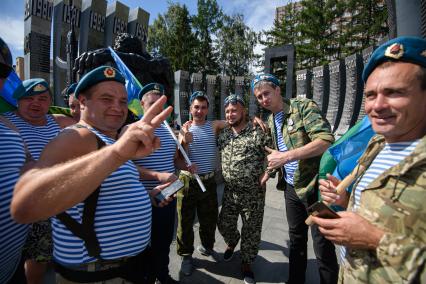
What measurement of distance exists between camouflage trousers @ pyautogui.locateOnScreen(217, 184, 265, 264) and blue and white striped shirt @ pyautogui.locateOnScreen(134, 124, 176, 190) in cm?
88

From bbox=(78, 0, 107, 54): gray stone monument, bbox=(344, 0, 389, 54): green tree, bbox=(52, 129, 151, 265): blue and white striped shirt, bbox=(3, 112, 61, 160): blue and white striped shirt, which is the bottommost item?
bbox=(52, 129, 151, 265): blue and white striped shirt

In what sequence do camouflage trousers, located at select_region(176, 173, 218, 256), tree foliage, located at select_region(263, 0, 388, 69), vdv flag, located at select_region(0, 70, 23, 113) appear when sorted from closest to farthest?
vdv flag, located at select_region(0, 70, 23, 113) < camouflage trousers, located at select_region(176, 173, 218, 256) < tree foliage, located at select_region(263, 0, 388, 69)

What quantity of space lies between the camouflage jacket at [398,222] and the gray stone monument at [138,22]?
44.9ft

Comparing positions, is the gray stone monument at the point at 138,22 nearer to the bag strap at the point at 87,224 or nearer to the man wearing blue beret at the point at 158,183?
the man wearing blue beret at the point at 158,183

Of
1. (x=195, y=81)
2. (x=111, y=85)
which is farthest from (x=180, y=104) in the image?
(x=111, y=85)

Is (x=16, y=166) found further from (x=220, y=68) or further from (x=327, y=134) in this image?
(x=220, y=68)

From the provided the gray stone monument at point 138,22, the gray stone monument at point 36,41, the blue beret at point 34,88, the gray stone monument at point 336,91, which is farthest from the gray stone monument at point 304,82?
the blue beret at point 34,88

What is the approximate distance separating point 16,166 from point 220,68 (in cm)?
3380

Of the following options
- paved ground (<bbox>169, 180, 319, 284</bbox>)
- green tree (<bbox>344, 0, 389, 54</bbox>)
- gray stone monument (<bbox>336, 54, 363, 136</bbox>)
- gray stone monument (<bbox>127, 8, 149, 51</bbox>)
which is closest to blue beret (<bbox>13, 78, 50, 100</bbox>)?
paved ground (<bbox>169, 180, 319, 284</bbox>)

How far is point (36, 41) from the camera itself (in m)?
9.04

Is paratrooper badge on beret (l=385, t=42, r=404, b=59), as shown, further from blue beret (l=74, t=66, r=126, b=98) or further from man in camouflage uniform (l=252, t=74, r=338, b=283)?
blue beret (l=74, t=66, r=126, b=98)

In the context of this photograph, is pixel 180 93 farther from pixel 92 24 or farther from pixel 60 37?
pixel 60 37

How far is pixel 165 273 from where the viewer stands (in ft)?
8.53

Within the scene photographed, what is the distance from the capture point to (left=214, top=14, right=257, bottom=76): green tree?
3117 cm
